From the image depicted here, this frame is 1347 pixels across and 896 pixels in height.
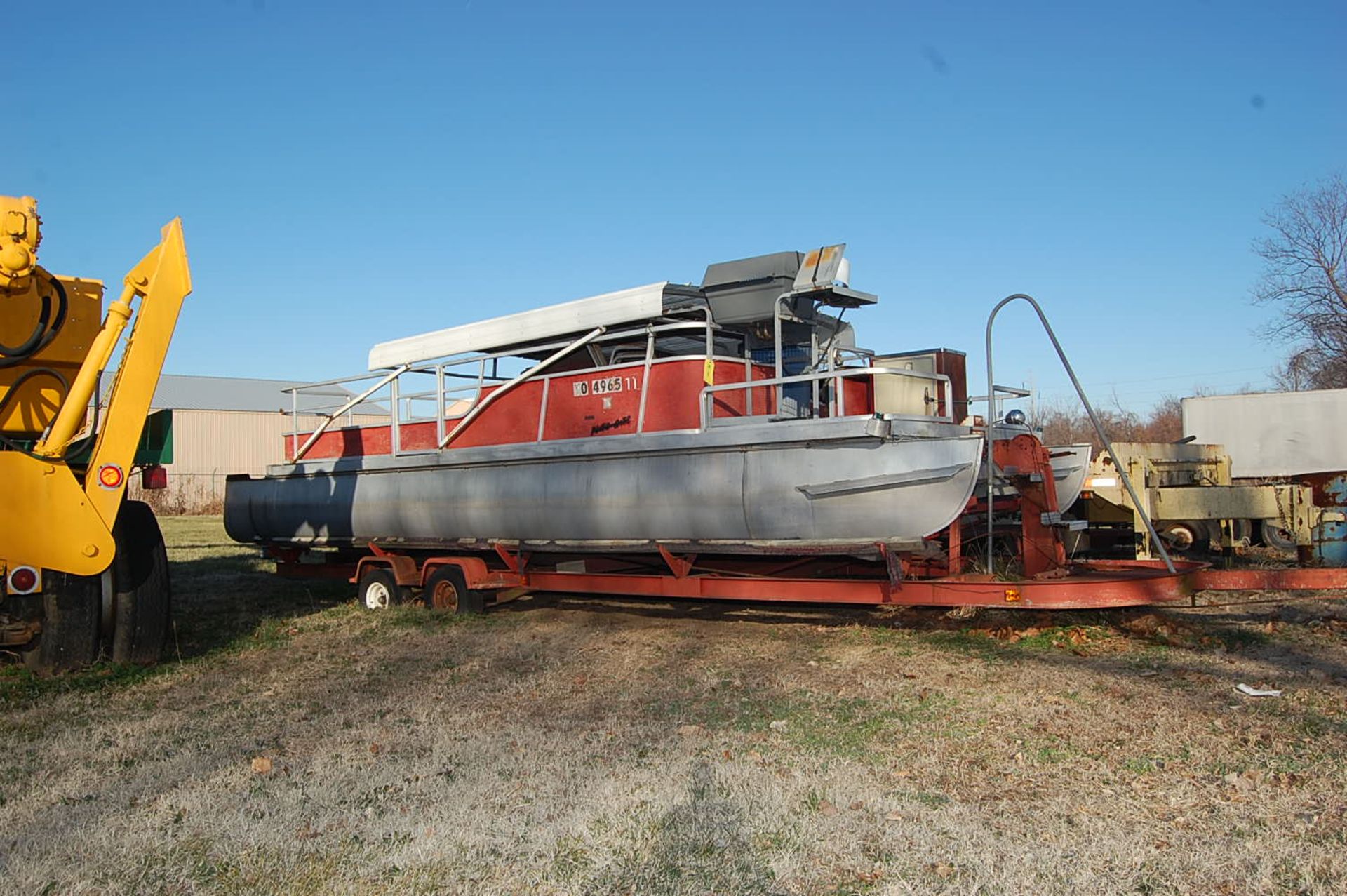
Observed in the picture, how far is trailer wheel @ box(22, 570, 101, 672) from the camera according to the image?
7.73 metres

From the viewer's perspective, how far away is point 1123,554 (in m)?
14.5

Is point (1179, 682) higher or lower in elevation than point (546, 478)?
lower

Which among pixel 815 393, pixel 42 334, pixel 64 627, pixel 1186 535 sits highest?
pixel 42 334

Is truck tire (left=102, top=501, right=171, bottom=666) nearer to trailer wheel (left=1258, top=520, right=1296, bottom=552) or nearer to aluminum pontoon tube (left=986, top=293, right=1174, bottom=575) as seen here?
aluminum pontoon tube (left=986, top=293, right=1174, bottom=575)

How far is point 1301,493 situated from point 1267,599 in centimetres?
515

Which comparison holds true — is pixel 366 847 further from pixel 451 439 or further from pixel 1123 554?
pixel 1123 554

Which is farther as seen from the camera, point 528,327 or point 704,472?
point 528,327

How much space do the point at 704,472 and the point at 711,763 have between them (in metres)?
3.47

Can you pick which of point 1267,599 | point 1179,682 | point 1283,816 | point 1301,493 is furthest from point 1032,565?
point 1301,493

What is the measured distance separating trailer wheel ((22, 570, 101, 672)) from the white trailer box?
19.0m

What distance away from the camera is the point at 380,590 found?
1164 centimetres

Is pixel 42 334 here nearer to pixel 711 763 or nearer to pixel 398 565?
pixel 398 565

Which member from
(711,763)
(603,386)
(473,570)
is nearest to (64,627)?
(473,570)

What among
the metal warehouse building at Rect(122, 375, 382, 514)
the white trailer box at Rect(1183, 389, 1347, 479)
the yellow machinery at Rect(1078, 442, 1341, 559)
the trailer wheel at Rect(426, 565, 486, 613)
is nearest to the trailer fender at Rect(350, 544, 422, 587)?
the trailer wheel at Rect(426, 565, 486, 613)
